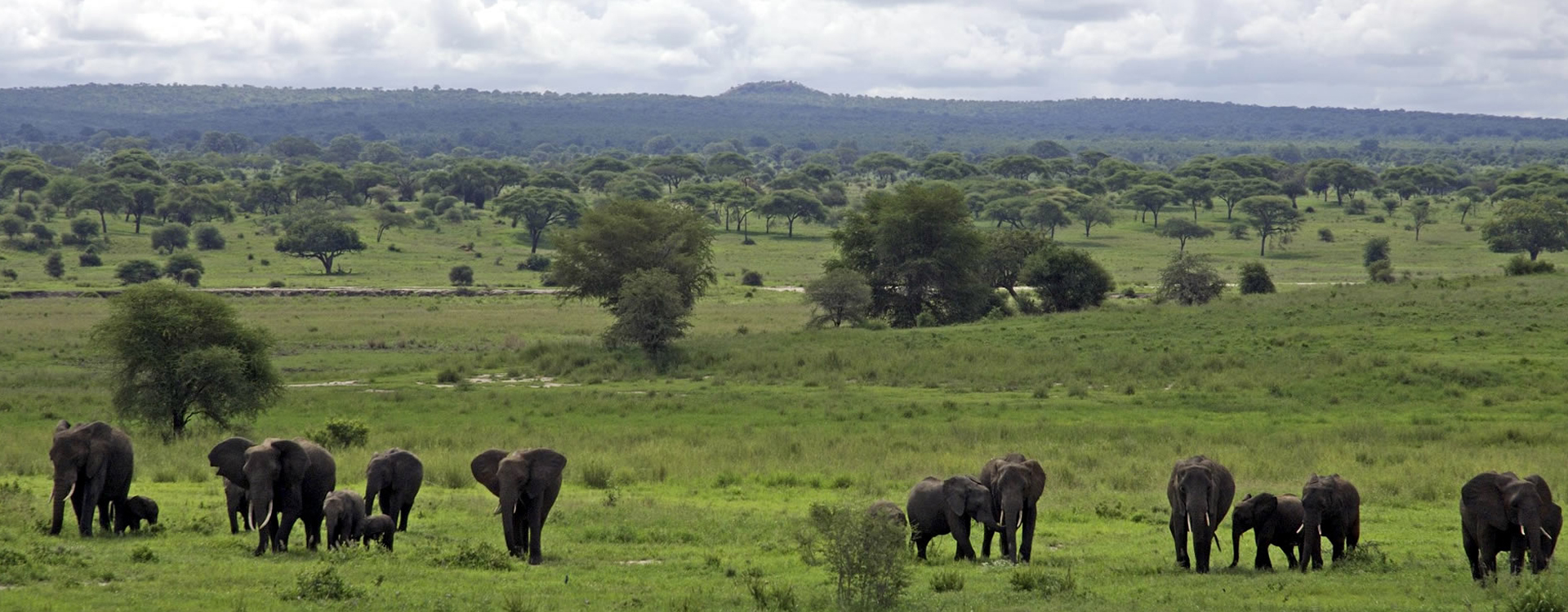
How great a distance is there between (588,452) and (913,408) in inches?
429

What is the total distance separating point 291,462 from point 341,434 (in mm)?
12805

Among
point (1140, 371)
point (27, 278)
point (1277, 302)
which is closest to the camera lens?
point (1140, 371)

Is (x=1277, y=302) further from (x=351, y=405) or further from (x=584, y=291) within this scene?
(x=351, y=405)

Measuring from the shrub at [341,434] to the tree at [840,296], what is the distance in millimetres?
29753

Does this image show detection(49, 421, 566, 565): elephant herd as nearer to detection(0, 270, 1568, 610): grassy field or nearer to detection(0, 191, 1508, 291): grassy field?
detection(0, 270, 1568, 610): grassy field

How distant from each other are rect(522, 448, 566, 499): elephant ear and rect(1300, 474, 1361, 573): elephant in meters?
8.63

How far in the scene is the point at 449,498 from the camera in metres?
22.1

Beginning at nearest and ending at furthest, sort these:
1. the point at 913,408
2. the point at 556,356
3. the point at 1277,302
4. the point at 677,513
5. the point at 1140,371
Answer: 1. the point at 677,513
2. the point at 913,408
3. the point at 1140,371
4. the point at 556,356
5. the point at 1277,302

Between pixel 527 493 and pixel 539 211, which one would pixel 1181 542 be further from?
pixel 539 211

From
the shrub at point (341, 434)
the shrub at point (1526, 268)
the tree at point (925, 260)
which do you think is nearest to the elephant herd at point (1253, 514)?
the shrub at point (341, 434)

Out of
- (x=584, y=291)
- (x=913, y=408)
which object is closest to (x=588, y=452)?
(x=913, y=408)

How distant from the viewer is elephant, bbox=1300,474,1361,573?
52.8 feet

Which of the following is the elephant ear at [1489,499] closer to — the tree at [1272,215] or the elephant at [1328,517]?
the elephant at [1328,517]

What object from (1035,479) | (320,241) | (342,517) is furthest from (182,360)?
(320,241)
